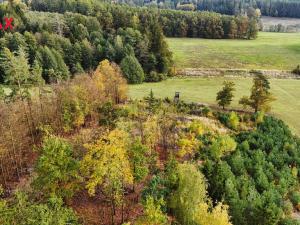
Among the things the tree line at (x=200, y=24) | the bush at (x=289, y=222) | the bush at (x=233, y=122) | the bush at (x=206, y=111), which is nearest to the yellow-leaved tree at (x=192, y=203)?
the bush at (x=289, y=222)

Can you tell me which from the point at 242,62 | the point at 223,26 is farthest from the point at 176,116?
the point at 223,26

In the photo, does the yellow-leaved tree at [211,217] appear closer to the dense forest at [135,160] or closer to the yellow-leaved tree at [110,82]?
the dense forest at [135,160]

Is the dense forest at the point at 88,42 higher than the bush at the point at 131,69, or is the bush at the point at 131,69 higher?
the dense forest at the point at 88,42

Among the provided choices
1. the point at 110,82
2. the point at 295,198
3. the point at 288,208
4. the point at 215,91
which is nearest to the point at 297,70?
the point at 215,91

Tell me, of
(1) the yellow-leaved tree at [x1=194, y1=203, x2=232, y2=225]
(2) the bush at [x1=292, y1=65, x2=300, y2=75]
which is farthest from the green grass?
(1) the yellow-leaved tree at [x1=194, y1=203, x2=232, y2=225]

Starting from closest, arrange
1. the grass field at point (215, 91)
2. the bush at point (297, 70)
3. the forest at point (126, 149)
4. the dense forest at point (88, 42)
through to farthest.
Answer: the forest at point (126, 149) < the grass field at point (215, 91) < the dense forest at point (88, 42) < the bush at point (297, 70)

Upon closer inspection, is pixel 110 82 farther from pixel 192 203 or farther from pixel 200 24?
pixel 200 24

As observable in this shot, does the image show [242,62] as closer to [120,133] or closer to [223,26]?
[223,26]
